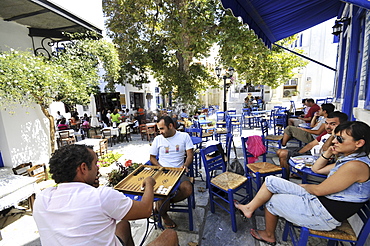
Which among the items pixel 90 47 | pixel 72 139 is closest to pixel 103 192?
pixel 90 47

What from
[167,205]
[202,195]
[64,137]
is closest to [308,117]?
[202,195]

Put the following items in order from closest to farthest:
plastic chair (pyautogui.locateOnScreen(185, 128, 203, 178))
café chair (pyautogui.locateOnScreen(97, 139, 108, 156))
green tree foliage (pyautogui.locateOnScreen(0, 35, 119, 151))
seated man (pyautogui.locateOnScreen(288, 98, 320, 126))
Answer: green tree foliage (pyautogui.locateOnScreen(0, 35, 119, 151)), plastic chair (pyautogui.locateOnScreen(185, 128, 203, 178)), seated man (pyautogui.locateOnScreen(288, 98, 320, 126)), café chair (pyautogui.locateOnScreen(97, 139, 108, 156))

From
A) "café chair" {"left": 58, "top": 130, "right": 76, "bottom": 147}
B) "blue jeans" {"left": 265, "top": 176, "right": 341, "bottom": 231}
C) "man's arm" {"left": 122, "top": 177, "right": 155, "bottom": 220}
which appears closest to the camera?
"man's arm" {"left": 122, "top": 177, "right": 155, "bottom": 220}

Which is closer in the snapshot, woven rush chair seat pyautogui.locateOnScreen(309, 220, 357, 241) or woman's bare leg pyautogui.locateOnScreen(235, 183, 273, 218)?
woven rush chair seat pyautogui.locateOnScreen(309, 220, 357, 241)

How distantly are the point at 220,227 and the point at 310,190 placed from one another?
138 centimetres

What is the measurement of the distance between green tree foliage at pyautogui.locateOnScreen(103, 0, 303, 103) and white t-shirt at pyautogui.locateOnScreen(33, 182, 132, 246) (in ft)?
19.9

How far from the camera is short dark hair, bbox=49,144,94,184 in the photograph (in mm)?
1223

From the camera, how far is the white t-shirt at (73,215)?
109 cm

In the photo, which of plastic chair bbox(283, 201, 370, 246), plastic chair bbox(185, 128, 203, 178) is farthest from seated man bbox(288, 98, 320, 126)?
plastic chair bbox(283, 201, 370, 246)

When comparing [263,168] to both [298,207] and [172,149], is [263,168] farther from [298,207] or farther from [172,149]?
[172,149]

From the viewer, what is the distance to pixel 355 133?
1.76 meters

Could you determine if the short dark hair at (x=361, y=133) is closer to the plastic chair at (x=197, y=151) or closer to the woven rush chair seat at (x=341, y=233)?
the woven rush chair seat at (x=341, y=233)

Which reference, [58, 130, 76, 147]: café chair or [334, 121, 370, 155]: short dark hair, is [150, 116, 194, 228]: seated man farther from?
[58, 130, 76, 147]: café chair

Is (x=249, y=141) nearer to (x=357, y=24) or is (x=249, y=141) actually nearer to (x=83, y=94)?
(x=357, y=24)
